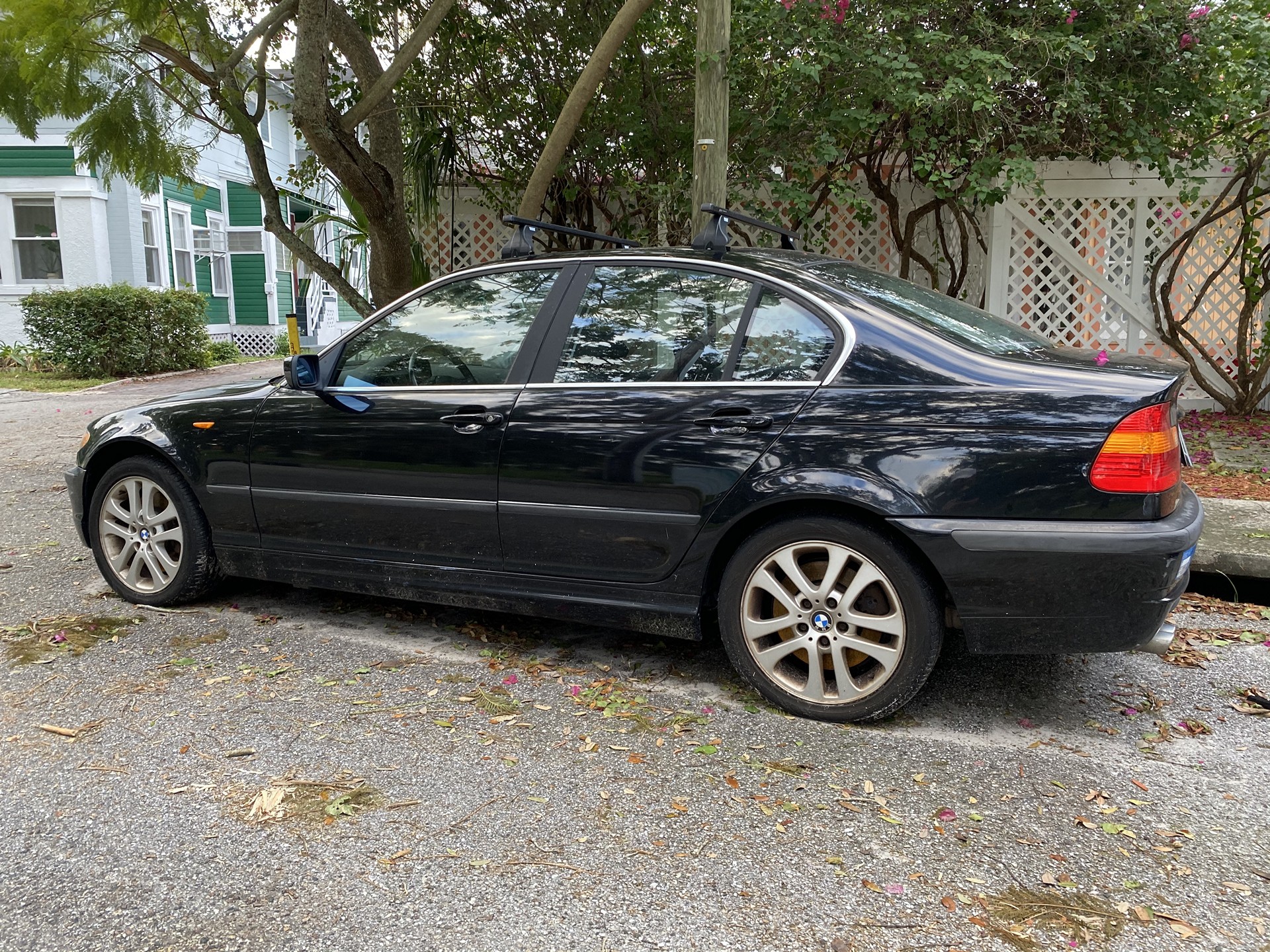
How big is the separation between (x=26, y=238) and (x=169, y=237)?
8.83ft

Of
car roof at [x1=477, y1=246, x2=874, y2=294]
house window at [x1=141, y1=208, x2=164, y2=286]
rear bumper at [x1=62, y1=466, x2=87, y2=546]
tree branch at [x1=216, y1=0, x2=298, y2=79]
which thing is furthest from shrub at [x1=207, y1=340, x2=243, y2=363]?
car roof at [x1=477, y1=246, x2=874, y2=294]

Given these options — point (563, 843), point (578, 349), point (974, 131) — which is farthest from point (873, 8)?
point (563, 843)

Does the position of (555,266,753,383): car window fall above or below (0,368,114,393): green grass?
above

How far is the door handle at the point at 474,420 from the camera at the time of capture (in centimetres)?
390

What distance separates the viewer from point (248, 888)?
8.41 feet

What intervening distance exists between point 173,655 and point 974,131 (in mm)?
7018

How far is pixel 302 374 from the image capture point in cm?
431

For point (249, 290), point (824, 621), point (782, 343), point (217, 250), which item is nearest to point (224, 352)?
point (217, 250)

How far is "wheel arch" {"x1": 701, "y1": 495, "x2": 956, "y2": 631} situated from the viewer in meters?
3.35

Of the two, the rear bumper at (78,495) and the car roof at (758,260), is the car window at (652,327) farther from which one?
the rear bumper at (78,495)

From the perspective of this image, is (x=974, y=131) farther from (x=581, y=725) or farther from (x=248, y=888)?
(x=248, y=888)

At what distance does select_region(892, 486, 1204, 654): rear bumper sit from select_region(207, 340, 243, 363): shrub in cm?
1753

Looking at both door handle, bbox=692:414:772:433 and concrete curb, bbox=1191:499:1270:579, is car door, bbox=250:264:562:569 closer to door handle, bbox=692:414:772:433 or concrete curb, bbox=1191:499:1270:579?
door handle, bbox=692:414:772:433

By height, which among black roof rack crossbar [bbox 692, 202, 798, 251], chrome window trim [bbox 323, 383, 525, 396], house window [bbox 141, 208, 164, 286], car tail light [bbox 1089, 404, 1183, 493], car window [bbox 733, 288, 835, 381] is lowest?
→ car tail light [bbox 1089, 404, 1183, 493]
